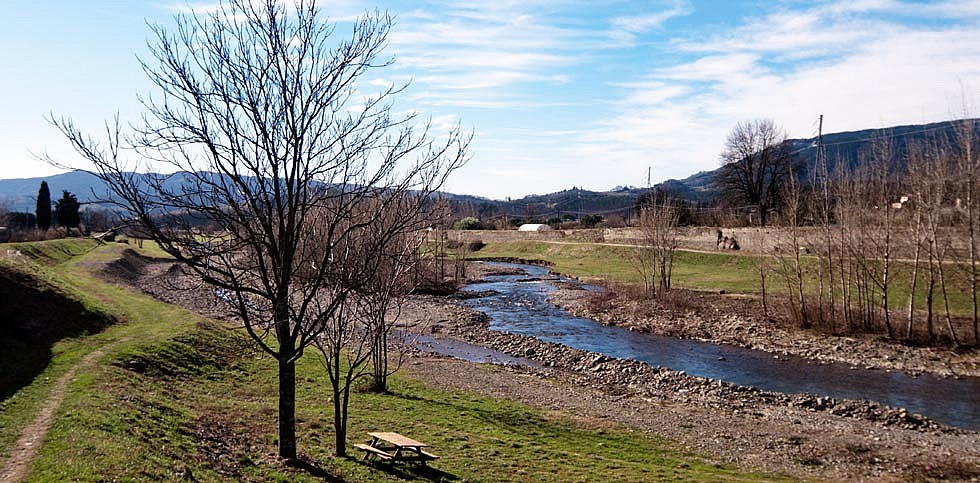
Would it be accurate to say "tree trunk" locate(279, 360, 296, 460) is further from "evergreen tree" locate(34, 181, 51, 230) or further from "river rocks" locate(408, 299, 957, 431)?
"evergreen tree" locate(34, 181, 51, 230)

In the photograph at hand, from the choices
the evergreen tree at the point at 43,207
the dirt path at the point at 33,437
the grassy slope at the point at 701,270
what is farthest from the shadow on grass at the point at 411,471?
the evergreen tree at the point at 43,207

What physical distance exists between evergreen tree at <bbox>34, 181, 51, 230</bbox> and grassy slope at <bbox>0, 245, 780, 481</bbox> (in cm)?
5488

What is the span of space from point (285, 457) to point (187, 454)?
1654 mm

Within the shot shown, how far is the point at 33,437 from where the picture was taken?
34.2 feet

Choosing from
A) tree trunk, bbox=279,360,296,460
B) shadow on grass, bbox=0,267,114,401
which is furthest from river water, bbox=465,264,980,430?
shadow on grass, bbox=0,267,114,401

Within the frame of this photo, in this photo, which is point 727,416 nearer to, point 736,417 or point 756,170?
point 736,417

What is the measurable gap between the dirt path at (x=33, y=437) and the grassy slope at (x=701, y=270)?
37.0 meters

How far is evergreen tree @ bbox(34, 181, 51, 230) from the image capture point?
66.2 m

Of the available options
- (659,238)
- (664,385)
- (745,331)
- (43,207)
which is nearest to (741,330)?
(745,331)

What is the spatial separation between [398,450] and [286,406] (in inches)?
88.9

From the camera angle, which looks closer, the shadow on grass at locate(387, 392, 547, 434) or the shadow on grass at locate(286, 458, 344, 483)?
the shadow on grass at locate(286, 458, 344, 483)

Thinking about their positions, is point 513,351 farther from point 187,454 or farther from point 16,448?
point 16,448

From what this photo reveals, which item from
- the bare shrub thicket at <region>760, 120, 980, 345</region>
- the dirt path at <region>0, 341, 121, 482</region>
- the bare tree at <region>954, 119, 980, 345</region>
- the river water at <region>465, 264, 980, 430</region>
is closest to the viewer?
the dirt path at <region>0, 341, 121, 482</region>

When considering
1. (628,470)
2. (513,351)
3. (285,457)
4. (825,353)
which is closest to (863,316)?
(825,353)
